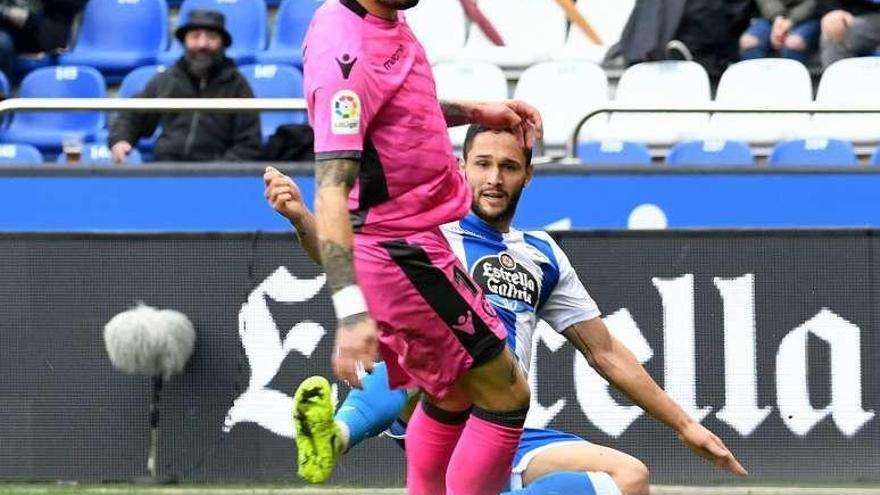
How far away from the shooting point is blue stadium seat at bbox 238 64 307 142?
411 inches

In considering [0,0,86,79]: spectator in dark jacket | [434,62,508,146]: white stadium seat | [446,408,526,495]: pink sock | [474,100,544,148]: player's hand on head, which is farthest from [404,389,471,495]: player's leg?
[0,0,86,79]: spectator in dark jacket

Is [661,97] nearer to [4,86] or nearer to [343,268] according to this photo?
[4,86]

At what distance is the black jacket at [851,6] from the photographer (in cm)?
998

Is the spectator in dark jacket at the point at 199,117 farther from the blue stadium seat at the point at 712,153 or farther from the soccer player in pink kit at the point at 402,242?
the soccer player in pink kit at the point at 402,242

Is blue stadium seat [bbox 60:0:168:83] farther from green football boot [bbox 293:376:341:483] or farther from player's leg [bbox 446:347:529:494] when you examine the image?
green football boot [bbox 293:376:341:483]

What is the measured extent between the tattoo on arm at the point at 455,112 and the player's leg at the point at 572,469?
3.44 ft

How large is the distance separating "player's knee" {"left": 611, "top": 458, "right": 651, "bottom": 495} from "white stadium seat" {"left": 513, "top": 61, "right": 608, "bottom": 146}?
16.9ft

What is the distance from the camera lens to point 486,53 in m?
11.1

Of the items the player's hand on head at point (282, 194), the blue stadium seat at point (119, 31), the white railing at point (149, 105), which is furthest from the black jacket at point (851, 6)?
the player's hand on head at point (282, 194)

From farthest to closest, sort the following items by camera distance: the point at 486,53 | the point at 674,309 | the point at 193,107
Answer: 1. the point at 486,53
2. the point at 193,107
3. the point at 674,309

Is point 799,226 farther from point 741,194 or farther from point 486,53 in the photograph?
point 486,53

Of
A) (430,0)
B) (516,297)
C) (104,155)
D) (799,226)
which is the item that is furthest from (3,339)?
(430,0)

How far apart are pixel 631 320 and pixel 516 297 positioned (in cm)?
241

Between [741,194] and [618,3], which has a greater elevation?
[618,3]
